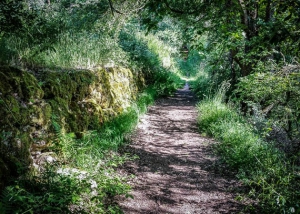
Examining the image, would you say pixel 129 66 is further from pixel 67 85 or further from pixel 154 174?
pixel 154 174

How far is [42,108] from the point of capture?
3525 millimetres

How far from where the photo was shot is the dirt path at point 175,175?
3426 millimetres

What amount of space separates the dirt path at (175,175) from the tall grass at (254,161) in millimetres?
287

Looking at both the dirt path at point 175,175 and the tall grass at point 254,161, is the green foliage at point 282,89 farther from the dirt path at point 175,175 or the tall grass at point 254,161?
the dirt path at point 175,175

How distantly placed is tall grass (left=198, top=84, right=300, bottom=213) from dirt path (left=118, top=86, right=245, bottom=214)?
0.94 feet

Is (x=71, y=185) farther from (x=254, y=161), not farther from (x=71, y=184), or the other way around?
(x=254, y=161)

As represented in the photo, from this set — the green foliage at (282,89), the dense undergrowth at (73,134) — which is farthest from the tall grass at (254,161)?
the dense undergrowth at (73,134)

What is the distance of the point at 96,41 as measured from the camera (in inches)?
279

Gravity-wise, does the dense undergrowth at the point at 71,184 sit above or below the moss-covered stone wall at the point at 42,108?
below

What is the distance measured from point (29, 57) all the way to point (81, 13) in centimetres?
528

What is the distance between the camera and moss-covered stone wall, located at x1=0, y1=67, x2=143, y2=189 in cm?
281

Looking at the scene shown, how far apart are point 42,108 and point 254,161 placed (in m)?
3.37

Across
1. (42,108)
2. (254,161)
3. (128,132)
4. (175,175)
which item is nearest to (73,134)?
(42,108)

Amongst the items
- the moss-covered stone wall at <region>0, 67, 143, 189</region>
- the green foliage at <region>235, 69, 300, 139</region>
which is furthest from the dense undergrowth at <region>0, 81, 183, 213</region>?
the green foliage at <region>235, 69, 300, 139</region>
